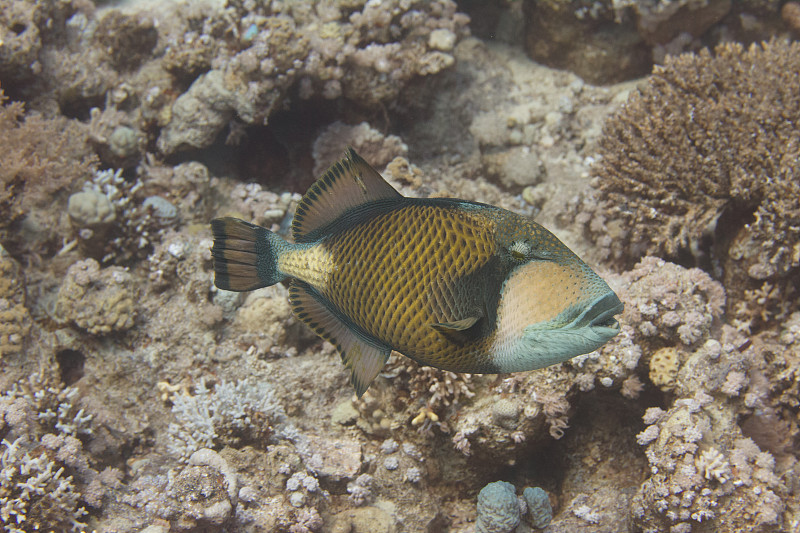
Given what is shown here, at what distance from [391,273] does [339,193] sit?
51 centimetres

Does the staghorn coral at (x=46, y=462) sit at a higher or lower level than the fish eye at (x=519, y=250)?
lower

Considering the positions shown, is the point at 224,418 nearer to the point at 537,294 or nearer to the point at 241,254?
the point at 241,254

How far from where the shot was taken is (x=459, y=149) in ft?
15.4

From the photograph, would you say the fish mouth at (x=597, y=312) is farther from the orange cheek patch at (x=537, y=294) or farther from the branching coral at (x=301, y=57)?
the branching coral at (x=301, y=57)

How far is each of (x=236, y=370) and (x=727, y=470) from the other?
119 inches

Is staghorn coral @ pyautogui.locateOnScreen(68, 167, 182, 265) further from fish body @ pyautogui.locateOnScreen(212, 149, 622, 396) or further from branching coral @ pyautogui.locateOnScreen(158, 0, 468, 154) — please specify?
fish body @ pyautogui.locateOnScreen(212, 149, 622, 396)

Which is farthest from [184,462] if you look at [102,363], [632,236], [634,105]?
[634,105]

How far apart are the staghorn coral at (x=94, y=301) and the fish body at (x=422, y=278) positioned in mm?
1818

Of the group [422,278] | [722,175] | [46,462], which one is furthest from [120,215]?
[722,175]

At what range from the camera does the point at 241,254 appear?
209 centimetres

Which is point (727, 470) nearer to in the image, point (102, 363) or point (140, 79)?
point (102, 363)

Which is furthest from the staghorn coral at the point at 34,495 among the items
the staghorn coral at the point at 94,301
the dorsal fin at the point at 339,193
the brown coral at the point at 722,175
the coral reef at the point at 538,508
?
the brown coral at the point at 722,175

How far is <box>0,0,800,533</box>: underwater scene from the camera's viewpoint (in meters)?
1.99

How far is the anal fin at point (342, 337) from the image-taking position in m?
1.94
